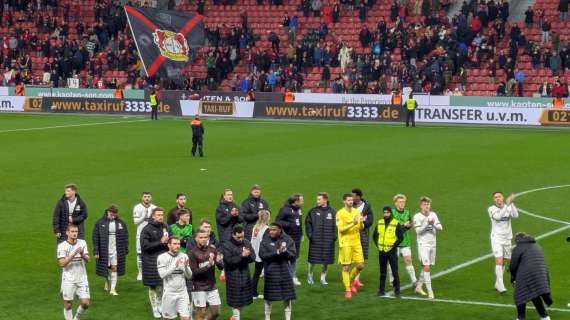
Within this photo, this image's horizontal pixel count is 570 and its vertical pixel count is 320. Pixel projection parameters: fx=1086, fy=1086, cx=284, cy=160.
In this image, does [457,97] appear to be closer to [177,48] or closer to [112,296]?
[177,48]

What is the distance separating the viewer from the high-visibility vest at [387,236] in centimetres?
2008

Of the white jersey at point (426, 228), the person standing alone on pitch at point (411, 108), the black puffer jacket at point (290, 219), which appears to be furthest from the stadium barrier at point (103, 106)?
the white jersey at point (426, 228)

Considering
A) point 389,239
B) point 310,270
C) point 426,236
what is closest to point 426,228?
point 426,236

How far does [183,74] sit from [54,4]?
13634 mm

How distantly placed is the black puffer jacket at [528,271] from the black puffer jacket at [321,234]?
4.25 metres

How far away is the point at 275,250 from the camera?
17.8 m

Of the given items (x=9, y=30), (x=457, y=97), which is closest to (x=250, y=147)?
(x=457, y=97)

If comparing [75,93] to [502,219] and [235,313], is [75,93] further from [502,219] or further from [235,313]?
[235,313]

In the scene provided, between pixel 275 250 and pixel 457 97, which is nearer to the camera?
pixel 275 250

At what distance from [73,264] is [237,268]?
8.80 feet

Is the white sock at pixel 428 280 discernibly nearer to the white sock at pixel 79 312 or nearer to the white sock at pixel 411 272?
the white sock at pixel 411 272

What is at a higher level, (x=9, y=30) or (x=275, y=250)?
(x=9, y=30)

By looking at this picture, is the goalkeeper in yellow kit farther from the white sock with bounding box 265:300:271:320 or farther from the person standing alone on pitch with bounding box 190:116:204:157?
the person standing alone on pitch with bounding box 190:116:204:157

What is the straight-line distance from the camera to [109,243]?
2042 centimetres
